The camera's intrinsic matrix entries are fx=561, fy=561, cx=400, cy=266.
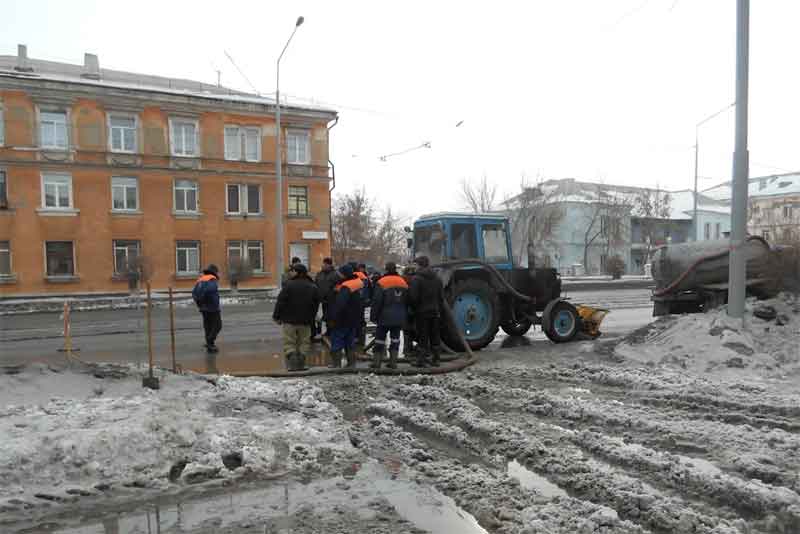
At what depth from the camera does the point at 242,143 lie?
99.9 feet

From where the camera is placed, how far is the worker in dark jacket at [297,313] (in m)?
8.32

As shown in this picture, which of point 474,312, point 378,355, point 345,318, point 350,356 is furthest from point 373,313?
point 474,312

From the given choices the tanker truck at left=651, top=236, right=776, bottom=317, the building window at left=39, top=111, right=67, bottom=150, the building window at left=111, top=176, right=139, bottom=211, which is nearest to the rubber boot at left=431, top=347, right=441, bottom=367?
the tanker truck at left=651, top=236, right=776, bottom=317

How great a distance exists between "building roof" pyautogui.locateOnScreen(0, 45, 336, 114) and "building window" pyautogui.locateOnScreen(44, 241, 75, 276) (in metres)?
7.74

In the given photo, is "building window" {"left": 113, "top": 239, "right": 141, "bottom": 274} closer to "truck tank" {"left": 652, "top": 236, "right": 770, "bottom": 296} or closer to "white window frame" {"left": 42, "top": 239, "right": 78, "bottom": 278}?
"white window frame" {"left": 42, "top": 239, "right": 78, "bottom": 278}

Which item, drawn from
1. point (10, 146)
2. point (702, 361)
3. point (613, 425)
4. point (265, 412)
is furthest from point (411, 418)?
point (10, 146)

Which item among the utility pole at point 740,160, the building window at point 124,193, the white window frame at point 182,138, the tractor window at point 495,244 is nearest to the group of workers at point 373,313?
the tractor window at point 495,244

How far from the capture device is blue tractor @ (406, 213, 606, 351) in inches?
401

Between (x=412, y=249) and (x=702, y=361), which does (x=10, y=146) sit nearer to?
(x=412, y=249)

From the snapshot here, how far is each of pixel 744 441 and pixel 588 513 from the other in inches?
87.6

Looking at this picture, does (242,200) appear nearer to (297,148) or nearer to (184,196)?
(184,196)

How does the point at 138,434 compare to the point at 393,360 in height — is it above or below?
above

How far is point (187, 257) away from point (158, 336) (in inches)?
675

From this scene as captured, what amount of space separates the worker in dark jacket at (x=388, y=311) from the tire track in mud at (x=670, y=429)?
163 centimetres
